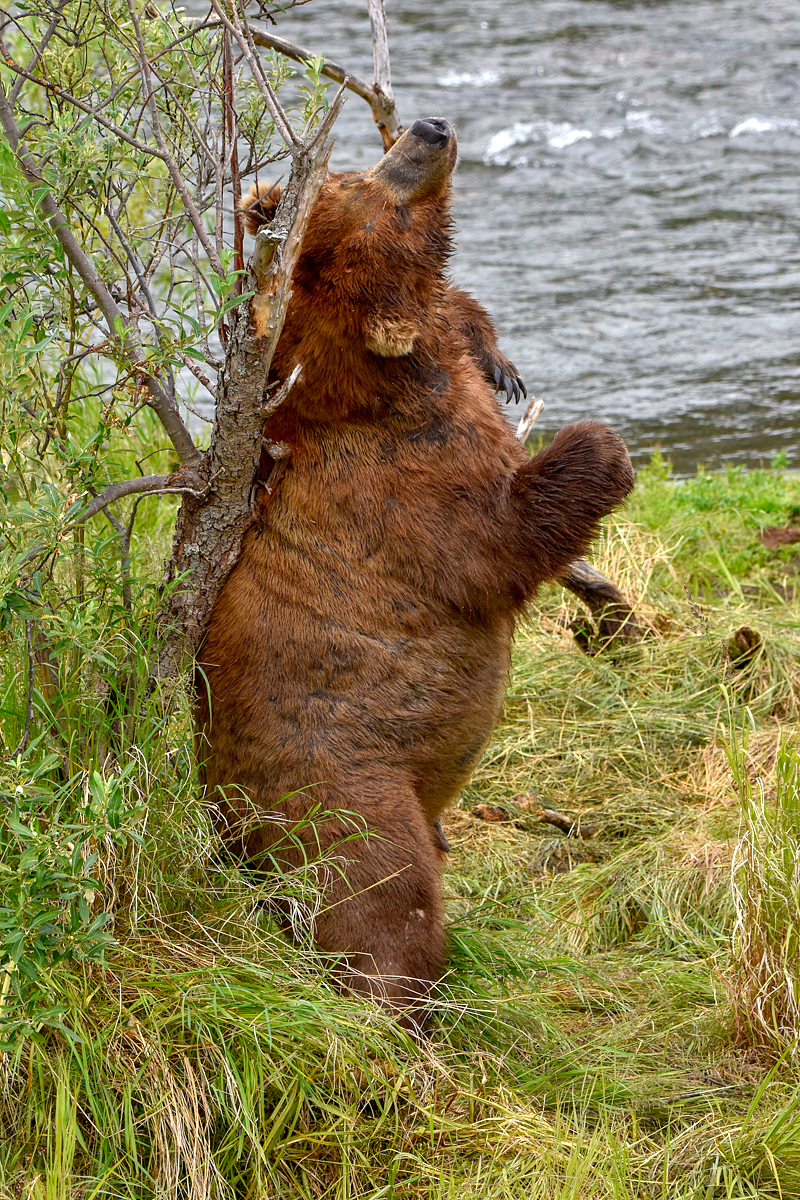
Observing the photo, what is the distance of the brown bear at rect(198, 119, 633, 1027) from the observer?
310 centimetres

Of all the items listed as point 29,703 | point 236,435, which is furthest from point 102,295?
point 29,703

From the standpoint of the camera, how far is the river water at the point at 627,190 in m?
9.05

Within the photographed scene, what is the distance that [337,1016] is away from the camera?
272 cm

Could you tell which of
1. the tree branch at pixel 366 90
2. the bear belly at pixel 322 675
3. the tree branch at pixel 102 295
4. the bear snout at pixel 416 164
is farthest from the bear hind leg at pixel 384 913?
the tree branch at pixel 366 90

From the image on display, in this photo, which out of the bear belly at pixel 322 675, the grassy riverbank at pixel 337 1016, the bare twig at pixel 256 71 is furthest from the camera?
the bear belly at pixel 322 675

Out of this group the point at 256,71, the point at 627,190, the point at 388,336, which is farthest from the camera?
the point at 627,190

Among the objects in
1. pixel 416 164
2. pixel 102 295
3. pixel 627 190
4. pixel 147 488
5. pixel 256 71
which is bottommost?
pixel 627 190

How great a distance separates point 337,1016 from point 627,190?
35.5 feet

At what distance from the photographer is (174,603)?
326 cm

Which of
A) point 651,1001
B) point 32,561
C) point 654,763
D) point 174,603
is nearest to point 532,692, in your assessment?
point 654,763

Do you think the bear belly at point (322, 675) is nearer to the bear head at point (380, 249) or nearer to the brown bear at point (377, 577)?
the brown bear at point (377, 577)

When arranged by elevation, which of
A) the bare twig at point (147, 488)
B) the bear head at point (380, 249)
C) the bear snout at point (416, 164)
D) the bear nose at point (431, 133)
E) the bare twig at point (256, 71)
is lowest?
the bare twig at point (147, 488)

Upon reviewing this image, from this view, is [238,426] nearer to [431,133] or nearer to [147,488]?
[147,488]

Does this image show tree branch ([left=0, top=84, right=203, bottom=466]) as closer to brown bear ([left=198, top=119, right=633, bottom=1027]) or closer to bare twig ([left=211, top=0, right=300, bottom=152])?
brown bear ([left=198, top=119, right=633, bottom=1027])
